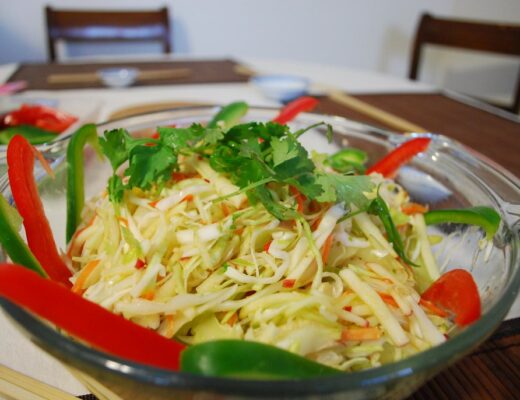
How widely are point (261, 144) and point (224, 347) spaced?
43 centimetres

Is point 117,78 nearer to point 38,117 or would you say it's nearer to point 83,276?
point 38,117

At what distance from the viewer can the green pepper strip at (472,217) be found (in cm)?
72

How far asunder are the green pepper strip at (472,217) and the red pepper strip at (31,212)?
66cm

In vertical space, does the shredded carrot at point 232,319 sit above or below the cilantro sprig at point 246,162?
below

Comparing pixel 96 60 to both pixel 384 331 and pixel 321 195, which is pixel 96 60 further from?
pixel 384 331

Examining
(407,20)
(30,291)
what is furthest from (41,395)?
(407,20)

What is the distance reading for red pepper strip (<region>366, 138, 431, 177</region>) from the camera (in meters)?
0.97

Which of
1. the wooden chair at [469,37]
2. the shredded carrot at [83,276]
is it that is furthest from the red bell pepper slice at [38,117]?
the wooden chair at [469,37]

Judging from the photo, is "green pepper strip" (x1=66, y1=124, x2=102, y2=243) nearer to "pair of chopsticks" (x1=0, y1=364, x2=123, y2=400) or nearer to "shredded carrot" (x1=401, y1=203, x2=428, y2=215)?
"pair of chopsticks" (x1=0, y1=364, x2=123, y2=400)

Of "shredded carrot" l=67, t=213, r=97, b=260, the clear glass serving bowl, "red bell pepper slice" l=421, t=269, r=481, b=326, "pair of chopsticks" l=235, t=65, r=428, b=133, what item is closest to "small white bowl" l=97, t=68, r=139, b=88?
"pair of chopsticks" l=235, t=65, r=428, b=133

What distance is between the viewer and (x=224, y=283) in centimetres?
67

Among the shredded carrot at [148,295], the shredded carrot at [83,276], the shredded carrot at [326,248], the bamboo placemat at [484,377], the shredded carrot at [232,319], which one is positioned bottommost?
the bamboo placemat at [484,377]

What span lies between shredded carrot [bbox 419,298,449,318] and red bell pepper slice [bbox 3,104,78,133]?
1.16 m

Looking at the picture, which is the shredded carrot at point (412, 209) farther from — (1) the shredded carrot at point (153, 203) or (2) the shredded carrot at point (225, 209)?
(1) the shredded carrot at point (153, 203)
